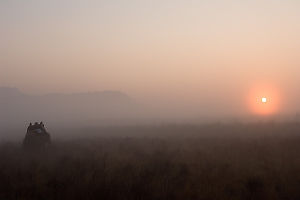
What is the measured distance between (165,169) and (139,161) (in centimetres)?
188

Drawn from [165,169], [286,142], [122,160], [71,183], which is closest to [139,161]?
[122,160]

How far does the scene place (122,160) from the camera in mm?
15578

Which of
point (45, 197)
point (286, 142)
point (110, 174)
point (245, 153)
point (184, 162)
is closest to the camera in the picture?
point (45, 197)

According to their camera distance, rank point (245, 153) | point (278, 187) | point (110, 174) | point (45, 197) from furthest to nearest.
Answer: point (245, 153), point (110, 174), point (278, 187), point (45, 197)

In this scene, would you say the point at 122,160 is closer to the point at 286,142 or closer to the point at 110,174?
the point at 110,174

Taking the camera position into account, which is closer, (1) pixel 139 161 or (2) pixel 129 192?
(2) pixel 129 192

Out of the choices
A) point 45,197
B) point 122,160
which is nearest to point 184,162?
point 122,160

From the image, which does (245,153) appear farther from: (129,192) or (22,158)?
(22,158)

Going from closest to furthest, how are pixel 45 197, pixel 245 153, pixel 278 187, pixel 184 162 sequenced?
pixel 45 197 < pixel 278 187 < pixel 184 162 < pixel 245 153

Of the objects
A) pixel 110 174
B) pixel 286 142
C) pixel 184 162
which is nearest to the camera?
pixel 110 174

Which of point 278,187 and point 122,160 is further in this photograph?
point 122,160

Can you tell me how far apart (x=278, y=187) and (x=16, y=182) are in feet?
28.0

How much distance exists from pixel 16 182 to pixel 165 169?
17.7 ft

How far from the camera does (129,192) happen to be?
1059cm
